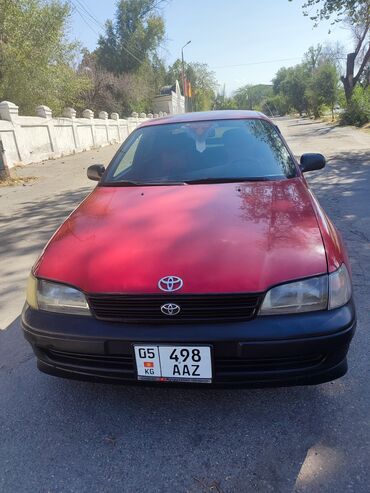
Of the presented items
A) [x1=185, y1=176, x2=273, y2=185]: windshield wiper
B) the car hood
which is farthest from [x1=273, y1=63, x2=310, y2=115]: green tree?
the car hood

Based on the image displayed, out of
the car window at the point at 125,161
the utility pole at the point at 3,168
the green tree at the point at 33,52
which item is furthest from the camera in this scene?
the green tree at the point at 33,52

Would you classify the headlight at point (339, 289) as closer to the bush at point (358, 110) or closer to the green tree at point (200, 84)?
the bush at point (358, 110)

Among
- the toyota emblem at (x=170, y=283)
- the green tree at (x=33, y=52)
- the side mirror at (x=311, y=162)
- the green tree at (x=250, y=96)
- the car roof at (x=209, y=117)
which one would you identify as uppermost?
the green tree at (x=33, y=52)

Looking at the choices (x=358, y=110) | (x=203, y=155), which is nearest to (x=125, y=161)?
(x=203, y=155)

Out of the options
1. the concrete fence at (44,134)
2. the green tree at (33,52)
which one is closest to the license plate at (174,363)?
the concrete fence at (44,134)

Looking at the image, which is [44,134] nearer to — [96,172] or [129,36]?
[96,172]

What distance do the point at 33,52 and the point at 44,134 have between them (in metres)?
3.00

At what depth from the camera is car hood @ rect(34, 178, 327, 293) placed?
1.84 metres

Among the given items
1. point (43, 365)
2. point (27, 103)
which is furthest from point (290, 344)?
point (27, 103)

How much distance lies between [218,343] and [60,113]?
18073mm

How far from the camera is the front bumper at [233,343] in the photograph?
5.76 ft

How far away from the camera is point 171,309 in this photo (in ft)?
5.92

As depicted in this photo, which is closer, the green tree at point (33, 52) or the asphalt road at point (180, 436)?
the asphalt road at point (180, 436)

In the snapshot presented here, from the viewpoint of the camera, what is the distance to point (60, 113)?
1770 cm
